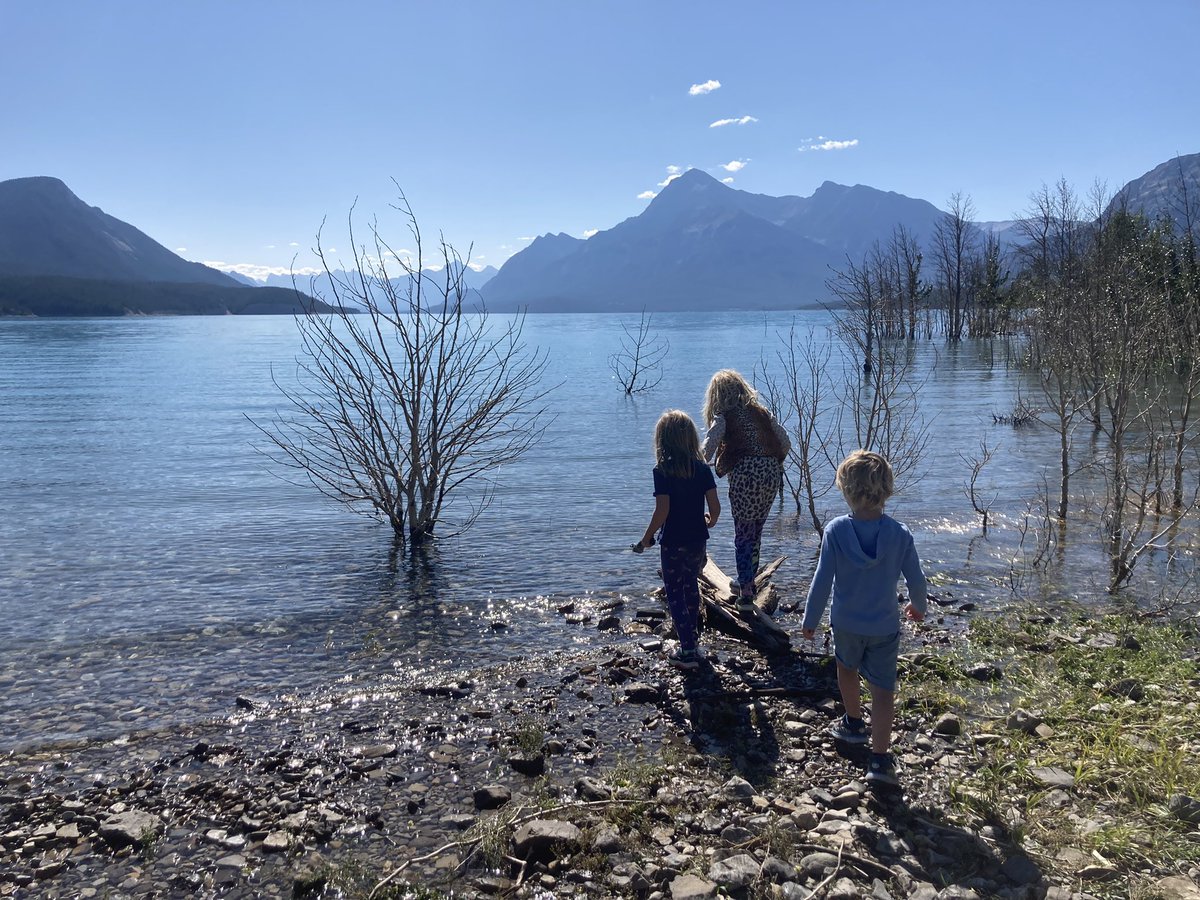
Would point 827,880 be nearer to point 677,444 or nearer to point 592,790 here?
point 592,790

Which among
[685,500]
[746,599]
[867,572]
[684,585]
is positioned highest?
[685,500]

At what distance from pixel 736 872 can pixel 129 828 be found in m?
3.50

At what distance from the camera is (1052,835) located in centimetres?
430

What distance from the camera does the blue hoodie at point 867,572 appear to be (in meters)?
5.07

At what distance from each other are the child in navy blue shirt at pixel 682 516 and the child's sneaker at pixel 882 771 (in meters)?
2.29

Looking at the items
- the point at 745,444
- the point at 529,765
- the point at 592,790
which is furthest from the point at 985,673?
the point at 529,765

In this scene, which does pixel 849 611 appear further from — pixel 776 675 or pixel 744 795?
pixel 776 675

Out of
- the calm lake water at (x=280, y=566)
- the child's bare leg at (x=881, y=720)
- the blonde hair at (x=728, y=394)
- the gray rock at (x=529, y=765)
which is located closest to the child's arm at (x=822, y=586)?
the child's bare leg at (x=881, y=720)

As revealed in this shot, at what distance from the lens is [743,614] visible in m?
8.12

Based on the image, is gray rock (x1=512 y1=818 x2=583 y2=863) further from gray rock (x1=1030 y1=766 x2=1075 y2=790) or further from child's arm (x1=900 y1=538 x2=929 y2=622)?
gray rock (x1=1030 y1=766 x2=1075 y2=790)

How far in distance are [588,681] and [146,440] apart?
2413 cm

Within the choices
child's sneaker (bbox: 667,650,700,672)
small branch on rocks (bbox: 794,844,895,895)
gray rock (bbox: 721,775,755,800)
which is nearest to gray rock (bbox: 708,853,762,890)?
small branch on rocks (bbox: 794,844,895,895)

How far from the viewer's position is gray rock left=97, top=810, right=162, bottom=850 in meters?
4.75

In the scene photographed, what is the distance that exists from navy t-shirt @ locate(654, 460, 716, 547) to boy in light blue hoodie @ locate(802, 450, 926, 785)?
1890mm
